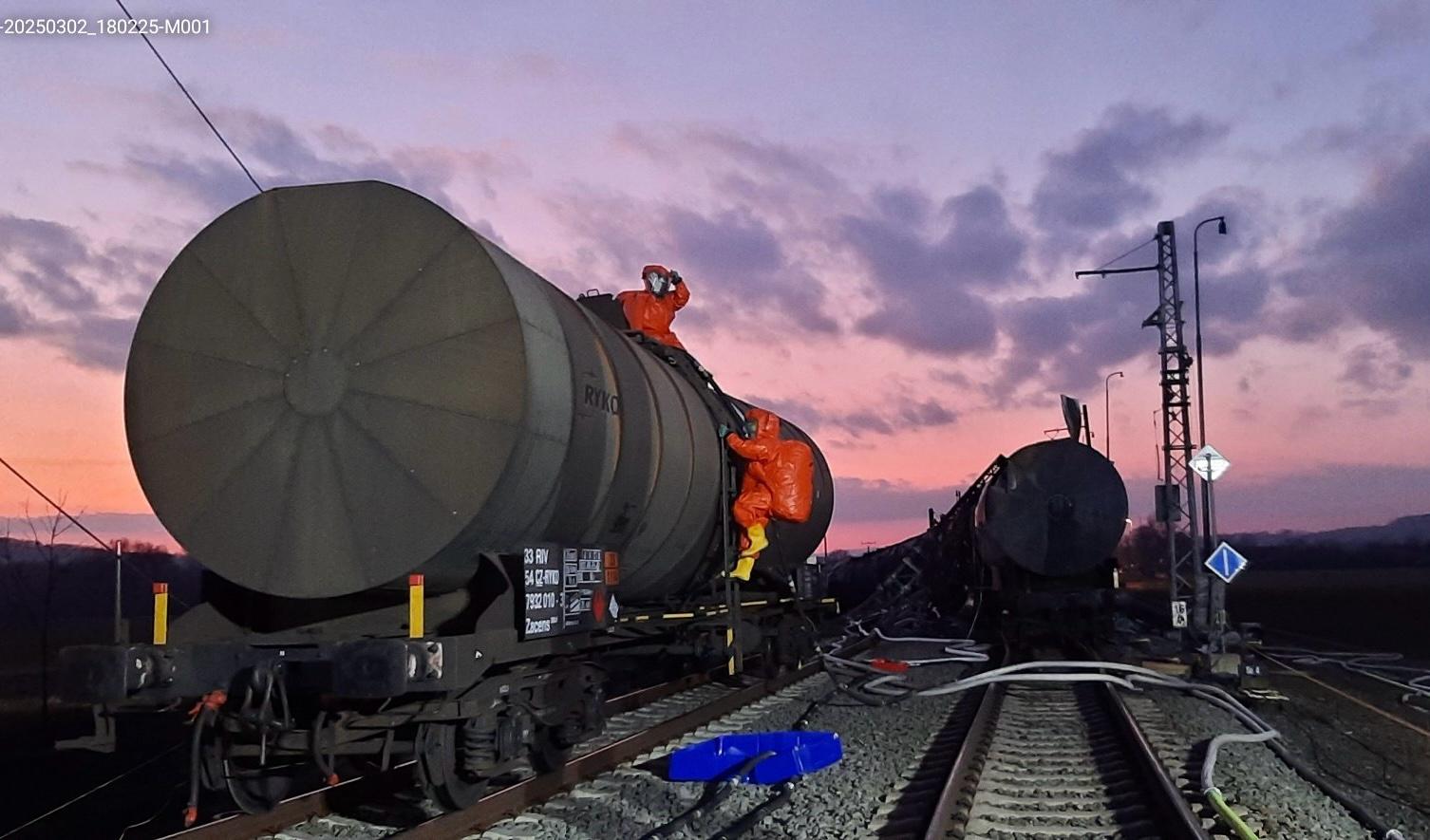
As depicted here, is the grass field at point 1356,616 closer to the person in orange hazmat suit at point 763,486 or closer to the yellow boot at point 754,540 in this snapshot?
the person in orange hazmat suit at point 763,486

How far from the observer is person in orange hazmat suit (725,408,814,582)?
10.6 meters

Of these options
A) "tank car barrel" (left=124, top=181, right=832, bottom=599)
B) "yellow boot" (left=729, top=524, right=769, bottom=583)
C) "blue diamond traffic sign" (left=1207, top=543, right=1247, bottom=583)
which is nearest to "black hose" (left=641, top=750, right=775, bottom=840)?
"tank car barrel" (left=124, top=181, right=832, bottom=599)

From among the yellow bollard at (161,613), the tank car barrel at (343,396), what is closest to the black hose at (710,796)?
the tank car barrel at (343,396)

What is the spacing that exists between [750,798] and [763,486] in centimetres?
375

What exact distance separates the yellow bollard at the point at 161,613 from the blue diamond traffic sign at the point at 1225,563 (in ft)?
45.9

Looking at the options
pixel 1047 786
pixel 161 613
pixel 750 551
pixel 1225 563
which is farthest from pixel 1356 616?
pixel 161 613

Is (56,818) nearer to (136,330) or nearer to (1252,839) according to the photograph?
(136,330)

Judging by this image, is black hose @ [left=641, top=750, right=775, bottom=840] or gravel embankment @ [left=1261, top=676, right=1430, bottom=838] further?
gravel embankment @ [left=1261, top=676, right=1430, bottom=838]

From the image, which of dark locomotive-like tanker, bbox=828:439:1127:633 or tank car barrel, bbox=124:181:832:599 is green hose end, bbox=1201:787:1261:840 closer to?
tank car barrel, bbox=124:181:832:599

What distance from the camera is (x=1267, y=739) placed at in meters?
9.57

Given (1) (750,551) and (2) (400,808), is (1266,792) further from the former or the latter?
(2) (400,808)

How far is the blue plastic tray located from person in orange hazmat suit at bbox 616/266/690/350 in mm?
4153

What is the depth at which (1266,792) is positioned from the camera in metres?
7.52

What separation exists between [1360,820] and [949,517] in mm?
15996
